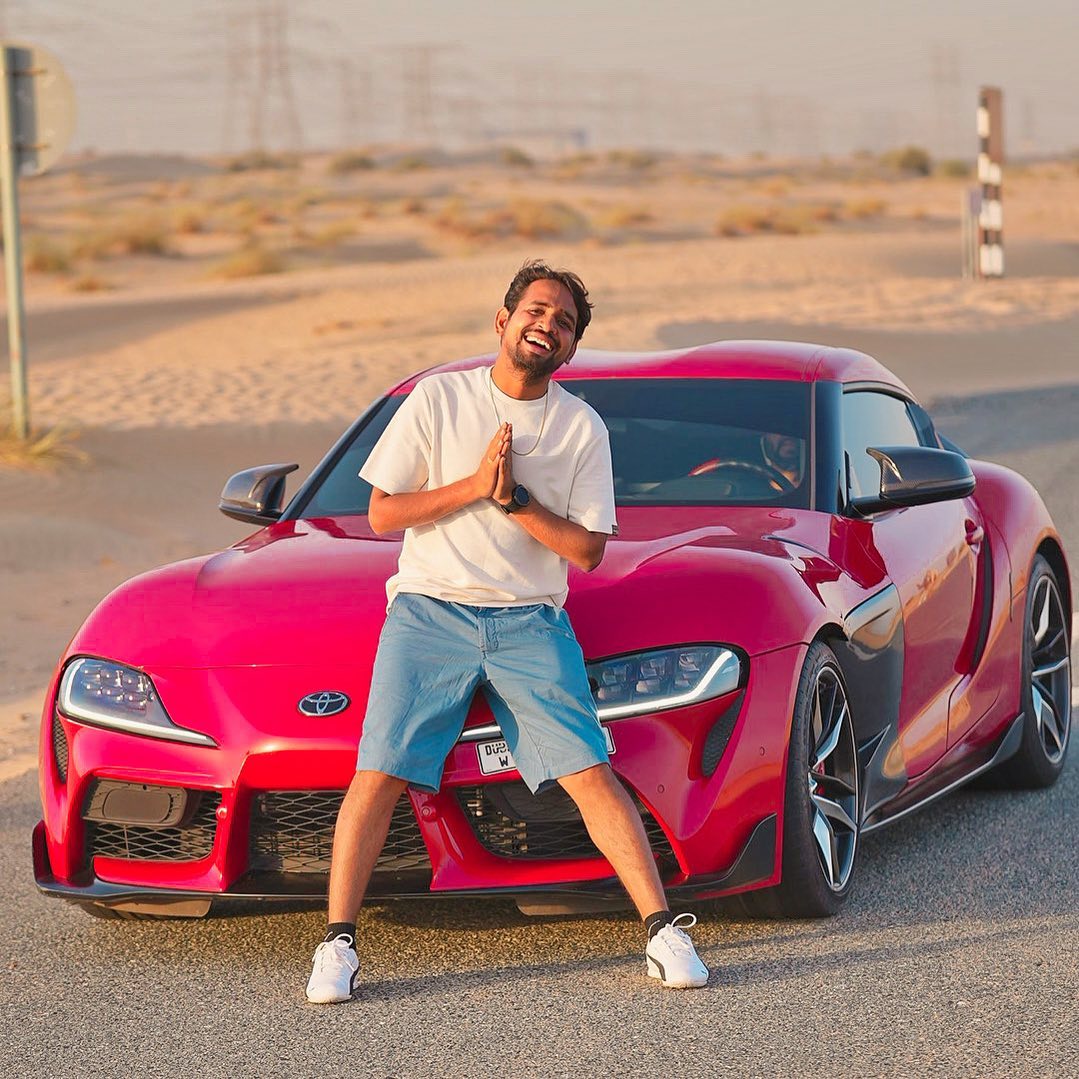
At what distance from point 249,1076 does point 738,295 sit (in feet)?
118

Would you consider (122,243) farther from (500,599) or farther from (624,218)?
(500,599)

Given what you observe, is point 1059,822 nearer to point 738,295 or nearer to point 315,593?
point 315,593

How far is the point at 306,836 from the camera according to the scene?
16.3 ft

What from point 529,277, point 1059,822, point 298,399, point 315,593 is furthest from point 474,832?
point 298,399

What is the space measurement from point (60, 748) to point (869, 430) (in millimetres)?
2978

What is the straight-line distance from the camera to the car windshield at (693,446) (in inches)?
248

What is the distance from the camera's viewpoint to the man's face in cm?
507

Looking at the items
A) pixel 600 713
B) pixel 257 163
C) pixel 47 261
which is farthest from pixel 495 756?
pixel 257 163

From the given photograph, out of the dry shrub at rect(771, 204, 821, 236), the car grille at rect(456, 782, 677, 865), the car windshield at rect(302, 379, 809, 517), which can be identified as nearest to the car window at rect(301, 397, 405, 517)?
the car windshield at rect(302, 379, 809, 517)

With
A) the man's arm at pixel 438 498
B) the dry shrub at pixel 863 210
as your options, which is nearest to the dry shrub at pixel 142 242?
the dry shrub at pixel 863 210

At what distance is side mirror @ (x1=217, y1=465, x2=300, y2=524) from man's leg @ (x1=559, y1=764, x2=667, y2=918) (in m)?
2.13

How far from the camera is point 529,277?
516cm

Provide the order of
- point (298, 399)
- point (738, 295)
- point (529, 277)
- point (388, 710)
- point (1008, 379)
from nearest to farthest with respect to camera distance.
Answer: point (388, 710) → point (529, 277) → point (298, 399) → point (1008, 379) → point (738, 295)

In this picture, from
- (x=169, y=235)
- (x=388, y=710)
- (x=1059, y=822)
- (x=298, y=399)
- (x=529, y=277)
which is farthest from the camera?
(x=169, y=235)
